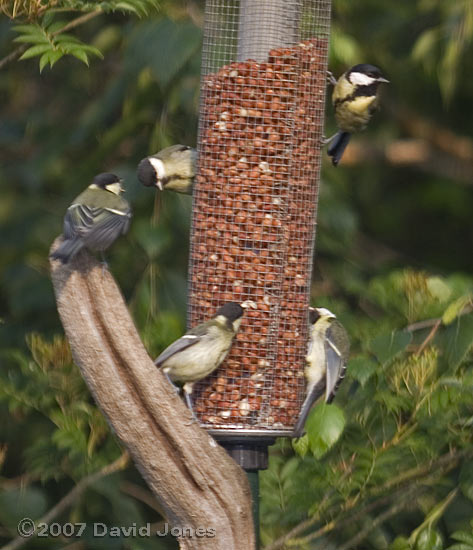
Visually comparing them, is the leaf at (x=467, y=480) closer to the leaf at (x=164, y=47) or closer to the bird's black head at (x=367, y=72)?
the bird's black head at (x=367, y=72)

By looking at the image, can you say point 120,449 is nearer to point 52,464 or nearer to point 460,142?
point 52,464

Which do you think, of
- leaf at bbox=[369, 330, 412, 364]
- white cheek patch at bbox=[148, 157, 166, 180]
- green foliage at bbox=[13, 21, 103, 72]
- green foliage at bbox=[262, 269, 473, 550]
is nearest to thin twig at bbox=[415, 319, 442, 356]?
green foliage at bbox=[262, 269, 473, 550]

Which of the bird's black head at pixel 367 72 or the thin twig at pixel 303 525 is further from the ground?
the bird's black head at pixel 367 72

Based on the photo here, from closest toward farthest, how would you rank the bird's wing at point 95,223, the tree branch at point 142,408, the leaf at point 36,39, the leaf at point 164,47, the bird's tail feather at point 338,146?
the tree branch at point 142,408
the bird's wing at point 95,223
the leaf at point 36,39
the leaf at point 164,47
the bird's tail feather at point 338,146

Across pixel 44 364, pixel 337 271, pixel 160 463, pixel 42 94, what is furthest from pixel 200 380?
pixel 42 94

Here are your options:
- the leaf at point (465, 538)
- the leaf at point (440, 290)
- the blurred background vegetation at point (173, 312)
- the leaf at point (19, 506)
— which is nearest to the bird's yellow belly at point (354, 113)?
the blurred background vegetation at point (173, 312)

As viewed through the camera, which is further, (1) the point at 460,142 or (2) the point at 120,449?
(1) the point at 460,142

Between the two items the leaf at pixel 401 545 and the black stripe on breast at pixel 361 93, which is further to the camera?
the black stripe on breast at pixel 361 93

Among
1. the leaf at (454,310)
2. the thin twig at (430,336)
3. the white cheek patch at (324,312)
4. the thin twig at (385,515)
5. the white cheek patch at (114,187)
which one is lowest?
the thin twig at (385,515)
